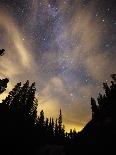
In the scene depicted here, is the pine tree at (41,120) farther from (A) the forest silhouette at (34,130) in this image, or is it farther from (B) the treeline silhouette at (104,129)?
(B) the treeline silhouette at (104,129)

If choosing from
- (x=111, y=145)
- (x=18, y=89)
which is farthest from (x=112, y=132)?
(x=18, y=89)

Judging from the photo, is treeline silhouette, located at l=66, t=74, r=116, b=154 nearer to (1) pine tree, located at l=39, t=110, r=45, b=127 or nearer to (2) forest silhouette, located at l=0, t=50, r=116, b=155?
(2) forest silhouette, located at l=0, t=50, r=116, b=155

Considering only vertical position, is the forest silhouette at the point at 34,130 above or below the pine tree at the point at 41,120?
below

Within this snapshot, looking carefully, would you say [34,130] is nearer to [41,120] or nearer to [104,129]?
[41,120]

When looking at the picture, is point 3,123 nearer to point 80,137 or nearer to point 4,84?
point 4,84

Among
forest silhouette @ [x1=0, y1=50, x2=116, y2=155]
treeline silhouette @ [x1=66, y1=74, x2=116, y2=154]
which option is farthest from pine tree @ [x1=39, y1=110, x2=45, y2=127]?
treeline silhouette @ [x1=66, y1=74, x2=116, y2=154]

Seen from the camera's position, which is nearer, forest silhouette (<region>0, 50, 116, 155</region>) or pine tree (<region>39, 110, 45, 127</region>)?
forest silhouette (<region>0, 50, 116, 155</region>)

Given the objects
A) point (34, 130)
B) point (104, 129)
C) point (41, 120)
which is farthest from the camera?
point (41, 120)

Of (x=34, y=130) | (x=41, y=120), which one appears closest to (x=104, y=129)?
(x=34, y=130)

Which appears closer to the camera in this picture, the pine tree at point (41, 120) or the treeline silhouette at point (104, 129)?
the treeline silhouette at point (104, 129)

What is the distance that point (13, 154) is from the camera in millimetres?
35562

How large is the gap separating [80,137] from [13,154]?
88.4 ft

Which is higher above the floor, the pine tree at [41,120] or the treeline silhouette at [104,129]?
the pine tree at [41,120]

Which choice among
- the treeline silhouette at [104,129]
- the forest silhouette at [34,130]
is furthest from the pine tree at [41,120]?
the treeline silhouette at [104,129]
